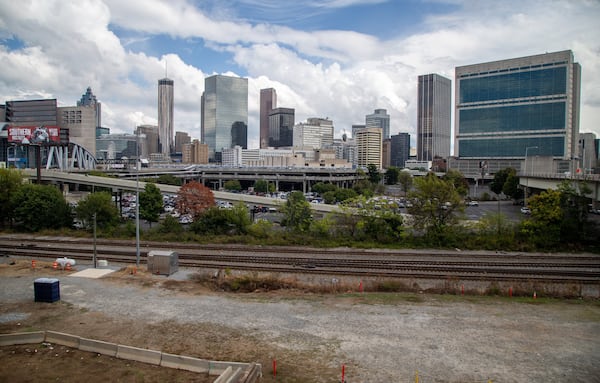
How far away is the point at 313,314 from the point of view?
682 inches

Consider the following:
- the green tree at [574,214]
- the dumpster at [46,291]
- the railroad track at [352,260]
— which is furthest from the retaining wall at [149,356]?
the green tree at [574,214]

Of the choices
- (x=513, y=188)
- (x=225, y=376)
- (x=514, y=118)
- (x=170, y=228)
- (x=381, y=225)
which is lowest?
Result: (x=225, y=376)

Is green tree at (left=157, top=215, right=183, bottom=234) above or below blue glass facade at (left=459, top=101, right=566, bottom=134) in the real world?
below

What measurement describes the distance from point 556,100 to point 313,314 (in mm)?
137427

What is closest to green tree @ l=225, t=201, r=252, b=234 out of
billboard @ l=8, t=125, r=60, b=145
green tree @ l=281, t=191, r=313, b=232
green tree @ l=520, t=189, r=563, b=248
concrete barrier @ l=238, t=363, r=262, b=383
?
green tree @ l=281, t=191, r=313, b=232

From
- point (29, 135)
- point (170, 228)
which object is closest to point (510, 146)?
point (170, 228)

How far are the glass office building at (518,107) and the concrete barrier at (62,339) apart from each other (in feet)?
446

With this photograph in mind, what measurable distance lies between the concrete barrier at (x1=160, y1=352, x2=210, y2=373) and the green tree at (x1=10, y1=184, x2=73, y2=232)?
3362 centimetres

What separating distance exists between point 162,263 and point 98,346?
35.4 ft

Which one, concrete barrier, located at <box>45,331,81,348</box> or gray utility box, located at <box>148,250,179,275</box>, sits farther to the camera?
gray utility box, located at <box>148,250,179,275</box>

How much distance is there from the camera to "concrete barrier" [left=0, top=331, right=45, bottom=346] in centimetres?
1373

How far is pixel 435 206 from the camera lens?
34688 mm

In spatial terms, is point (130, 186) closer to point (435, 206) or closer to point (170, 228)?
point (170, 228)

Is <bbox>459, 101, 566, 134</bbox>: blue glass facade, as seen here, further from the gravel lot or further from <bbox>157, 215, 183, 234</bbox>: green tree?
the gravel lot
